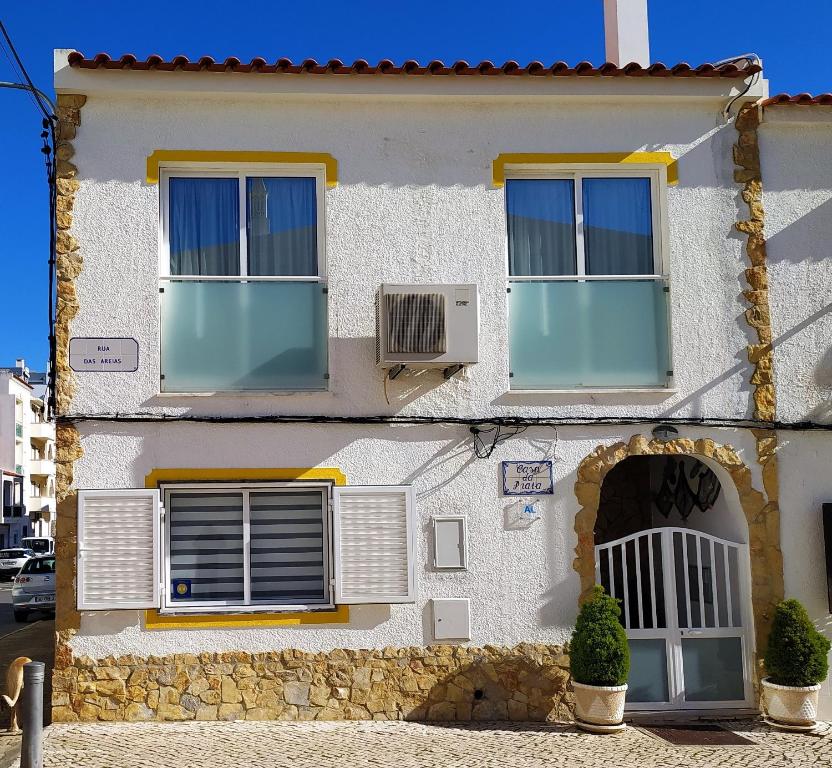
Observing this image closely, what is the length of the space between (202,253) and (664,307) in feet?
14.3

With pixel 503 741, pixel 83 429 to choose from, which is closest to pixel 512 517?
pixel 503 741

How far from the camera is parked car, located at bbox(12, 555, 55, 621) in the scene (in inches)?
787

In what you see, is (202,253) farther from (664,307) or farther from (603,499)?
(603,499)

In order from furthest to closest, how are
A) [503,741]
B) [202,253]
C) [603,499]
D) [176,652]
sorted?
1. [603,499]
2. [202,253]
3. [176,652]
4. [503,741]

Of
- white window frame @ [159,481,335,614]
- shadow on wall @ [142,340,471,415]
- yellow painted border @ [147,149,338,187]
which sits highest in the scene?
yellow painted border @ [147,149,338,187]

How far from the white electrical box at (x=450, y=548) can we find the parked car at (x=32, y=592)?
44.0 feet

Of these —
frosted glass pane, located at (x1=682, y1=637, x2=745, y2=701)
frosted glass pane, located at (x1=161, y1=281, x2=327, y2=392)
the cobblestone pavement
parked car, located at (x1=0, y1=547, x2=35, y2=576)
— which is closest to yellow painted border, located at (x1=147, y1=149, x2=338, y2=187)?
frosted glass pane, located at (x1=161, y1=281, x2=327, y2=392)

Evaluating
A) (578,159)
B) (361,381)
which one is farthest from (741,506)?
(361,381)

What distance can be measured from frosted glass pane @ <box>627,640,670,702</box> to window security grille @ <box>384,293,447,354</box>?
3323mm

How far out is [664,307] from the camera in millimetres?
9578

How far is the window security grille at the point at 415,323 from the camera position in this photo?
8.74m

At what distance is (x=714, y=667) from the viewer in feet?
30.7

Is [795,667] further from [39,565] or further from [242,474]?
[39,565]

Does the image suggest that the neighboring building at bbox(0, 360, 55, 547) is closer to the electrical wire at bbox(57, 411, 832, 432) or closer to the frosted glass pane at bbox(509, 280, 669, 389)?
the electrical wire at bbox(57, 411, 832, 432)
